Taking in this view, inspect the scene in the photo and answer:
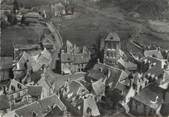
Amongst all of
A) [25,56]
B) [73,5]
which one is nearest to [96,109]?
[73,5]

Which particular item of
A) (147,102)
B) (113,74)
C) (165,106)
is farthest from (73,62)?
(165,106)

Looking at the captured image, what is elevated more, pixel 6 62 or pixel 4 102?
pixel 6 62

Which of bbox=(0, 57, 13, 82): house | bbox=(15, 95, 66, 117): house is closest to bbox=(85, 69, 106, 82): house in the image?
bbox=(15, 95, 66, 117): house

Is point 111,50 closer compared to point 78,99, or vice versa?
point 78,99

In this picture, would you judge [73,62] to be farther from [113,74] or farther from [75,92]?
[75,92]

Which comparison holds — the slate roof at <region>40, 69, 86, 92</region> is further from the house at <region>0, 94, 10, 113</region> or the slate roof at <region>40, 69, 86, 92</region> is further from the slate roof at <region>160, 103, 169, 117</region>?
the slate roof at <region>160, 103, 169, 117</region>

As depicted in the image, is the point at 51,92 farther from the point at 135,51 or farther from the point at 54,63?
the point at 135,51
